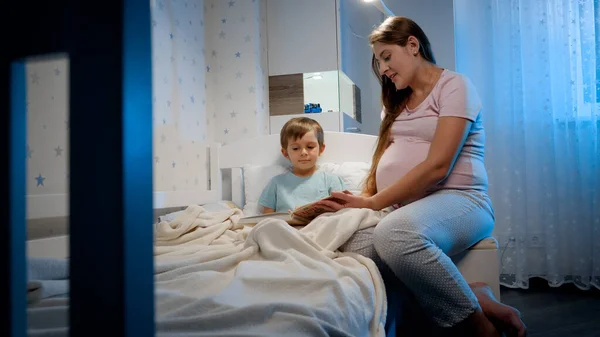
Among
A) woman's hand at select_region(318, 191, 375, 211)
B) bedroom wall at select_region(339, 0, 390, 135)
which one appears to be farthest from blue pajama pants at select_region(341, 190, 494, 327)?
bedroom wall at select_region(339, 0, 390, 135)

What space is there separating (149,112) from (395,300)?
1.04 m

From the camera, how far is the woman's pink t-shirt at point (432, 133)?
1286 millimetres

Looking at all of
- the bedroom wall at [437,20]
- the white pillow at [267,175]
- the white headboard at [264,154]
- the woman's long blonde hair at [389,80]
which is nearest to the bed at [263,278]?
the woman's long blonde hair at [389,80]

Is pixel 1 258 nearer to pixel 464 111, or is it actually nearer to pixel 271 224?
pixel 271 224

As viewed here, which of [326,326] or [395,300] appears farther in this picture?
[395,300]

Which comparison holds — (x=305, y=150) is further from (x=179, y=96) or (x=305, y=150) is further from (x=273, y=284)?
(x=273, y=284)

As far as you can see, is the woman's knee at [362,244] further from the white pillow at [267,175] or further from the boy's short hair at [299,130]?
the boy's short hair at [299,130]

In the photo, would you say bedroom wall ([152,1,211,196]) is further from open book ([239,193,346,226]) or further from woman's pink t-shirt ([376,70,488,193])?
woman's pink t-shirt ([376,70,488,193])

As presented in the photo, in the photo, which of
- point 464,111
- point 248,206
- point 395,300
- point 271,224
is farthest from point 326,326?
point 248,206

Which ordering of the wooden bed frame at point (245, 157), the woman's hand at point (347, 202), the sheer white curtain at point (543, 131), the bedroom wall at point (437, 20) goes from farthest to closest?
the bedroom wall at point (437, 20), the sheer white curtain at point (543, 131), the wooden bed frame at point (245, 157), the woman's hand at point (347, 202)

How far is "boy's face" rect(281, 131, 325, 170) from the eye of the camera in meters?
1.96

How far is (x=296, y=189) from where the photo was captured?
1967 millimetres

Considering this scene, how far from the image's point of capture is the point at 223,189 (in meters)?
2.38

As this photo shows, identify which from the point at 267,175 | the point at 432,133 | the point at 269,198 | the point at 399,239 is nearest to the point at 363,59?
the point at 267,175
